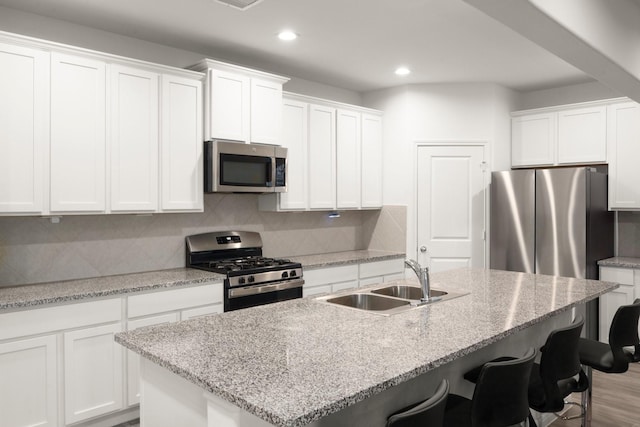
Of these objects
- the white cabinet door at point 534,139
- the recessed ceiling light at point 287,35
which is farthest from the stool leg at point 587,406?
the recessed ceiling light at point 287,35

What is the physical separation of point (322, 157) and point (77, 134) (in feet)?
7.49

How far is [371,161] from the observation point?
5.26m

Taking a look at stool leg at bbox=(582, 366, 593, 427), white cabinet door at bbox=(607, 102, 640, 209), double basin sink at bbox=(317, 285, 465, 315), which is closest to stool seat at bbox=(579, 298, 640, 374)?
stool leg at bbox=(582, 366, 593, 427)

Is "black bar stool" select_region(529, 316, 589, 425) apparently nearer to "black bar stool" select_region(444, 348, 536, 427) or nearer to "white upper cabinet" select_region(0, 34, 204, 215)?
"black bar stool" select_region(444, 348, 536, 427)

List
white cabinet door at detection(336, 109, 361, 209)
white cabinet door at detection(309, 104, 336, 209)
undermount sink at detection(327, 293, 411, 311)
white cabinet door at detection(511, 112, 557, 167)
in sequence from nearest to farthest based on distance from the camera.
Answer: undermount sink at detection(327, 293, 411, 311)
white cabinet door at detection(309, 104, 336, 209)
white cabinet door at detection(336, 109, 361, 209)
white cabinet door at detection(511, 112, 557, 167)

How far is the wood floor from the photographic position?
3.15 m

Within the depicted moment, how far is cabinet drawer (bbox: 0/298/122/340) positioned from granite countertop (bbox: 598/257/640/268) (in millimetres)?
4144

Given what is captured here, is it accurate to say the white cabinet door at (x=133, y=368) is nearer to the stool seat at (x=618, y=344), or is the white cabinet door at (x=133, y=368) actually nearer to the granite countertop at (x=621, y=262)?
the stool seat at (x=618, y=344)

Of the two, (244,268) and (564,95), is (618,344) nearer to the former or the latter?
(244,268)

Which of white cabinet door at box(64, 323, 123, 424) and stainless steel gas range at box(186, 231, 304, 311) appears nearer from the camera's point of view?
white cabinet door at box(64, 323, 123, 424)

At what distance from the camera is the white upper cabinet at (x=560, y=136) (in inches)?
187

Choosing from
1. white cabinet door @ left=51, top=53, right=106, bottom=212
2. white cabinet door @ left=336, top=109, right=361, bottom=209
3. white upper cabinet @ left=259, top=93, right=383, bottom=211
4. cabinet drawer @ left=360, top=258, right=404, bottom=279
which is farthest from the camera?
white cabinet door @ left=336, top=109, right=361, bottom=209

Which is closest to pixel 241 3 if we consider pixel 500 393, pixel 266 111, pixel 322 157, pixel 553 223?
pixel 266 111

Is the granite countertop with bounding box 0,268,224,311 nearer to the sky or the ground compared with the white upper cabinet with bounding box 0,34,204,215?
nearer to the ground
